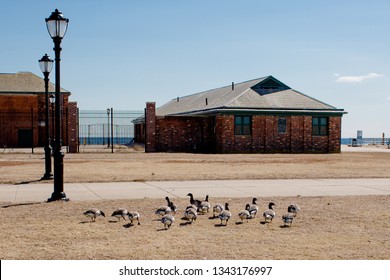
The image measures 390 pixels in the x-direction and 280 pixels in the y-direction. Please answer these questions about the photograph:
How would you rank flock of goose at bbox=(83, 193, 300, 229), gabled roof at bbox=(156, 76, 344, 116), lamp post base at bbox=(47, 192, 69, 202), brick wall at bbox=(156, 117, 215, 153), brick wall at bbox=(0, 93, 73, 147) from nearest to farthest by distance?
flock of goose at bbox=(83, 193, 300, 229) → lamp post base at bbox=(47, 192, 69, 202) → gabled roof at bbox=(156, 76, 344, 116) → brick wall at bbox=(156, 117, 215, 153) → brick wall at bbox=(0, 93, 73, 147)

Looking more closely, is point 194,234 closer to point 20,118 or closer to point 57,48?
point 57,48

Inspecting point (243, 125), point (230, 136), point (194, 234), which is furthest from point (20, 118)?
point (194, 234)

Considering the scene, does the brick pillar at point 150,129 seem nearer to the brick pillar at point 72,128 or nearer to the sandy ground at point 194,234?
the brick pillar at point 72,128

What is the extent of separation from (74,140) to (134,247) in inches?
1349

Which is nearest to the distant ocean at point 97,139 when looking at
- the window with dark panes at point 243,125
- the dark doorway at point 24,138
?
the dark doorway at point 24,138

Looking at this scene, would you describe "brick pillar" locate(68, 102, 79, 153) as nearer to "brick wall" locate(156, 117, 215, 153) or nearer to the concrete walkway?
"brick wall" locate(156, 117, 215, 153)

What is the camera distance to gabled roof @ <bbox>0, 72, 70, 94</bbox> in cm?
5588

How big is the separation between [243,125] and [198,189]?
27538mm

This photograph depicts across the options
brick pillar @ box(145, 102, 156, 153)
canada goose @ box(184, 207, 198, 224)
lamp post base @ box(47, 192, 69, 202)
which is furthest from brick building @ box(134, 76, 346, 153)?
canada goose @ box(184, 207, 198, 224)

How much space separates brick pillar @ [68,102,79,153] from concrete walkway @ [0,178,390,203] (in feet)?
81.9

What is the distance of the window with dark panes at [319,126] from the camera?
44.3 m

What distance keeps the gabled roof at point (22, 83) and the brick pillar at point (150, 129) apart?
17.0 m
